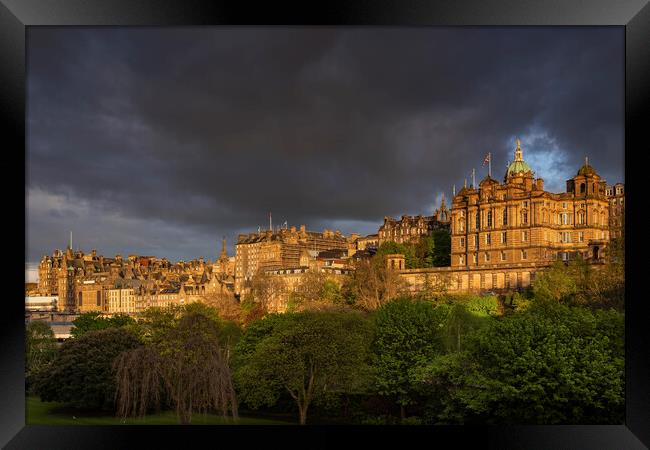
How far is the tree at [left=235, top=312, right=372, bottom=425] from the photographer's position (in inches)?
512

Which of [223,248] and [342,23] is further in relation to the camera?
[223,248]

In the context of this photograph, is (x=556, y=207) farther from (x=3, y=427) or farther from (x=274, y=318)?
(x=3, y=427)

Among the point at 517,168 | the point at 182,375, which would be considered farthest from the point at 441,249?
the point at 182,375

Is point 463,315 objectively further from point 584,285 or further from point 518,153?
point 518,153

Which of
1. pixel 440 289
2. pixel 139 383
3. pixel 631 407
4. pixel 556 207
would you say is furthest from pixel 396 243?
pixel 631 407

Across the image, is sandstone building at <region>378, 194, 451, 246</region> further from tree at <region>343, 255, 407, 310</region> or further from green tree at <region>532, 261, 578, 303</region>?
green tree at <region>532, 261, 578, 303</region>

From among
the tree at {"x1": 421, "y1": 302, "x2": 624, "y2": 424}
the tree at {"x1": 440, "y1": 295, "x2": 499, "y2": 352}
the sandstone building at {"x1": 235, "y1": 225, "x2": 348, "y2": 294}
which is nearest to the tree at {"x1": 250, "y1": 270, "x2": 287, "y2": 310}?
the sandstone building at {"x1": 235, "y1": 225, "x2": 348, "y2": 294}

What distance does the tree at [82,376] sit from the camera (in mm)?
11742

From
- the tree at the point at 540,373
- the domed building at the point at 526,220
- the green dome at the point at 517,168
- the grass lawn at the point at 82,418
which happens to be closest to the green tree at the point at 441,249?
the domed building at the point at 526,220

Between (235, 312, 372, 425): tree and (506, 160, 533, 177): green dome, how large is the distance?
13276 millimetres

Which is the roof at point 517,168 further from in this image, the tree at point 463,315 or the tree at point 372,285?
the tree at point 372,285

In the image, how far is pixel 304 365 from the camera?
13.1m

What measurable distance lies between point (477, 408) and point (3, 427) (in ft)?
25.0

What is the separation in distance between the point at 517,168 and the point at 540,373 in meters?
15.1
